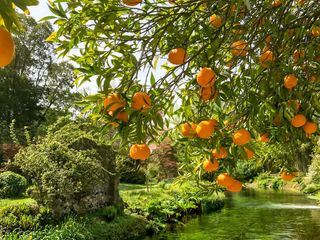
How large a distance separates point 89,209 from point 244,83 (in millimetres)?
10033

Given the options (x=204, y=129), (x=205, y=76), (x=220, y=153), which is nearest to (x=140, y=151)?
(x=204, y=129)

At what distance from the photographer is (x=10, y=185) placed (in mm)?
15312

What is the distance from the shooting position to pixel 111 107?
216 centimetres

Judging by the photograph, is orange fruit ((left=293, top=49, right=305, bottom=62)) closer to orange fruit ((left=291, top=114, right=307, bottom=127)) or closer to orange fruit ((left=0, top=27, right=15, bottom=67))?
orange fruit ((left=291, top=114, right=307, bottom=127))

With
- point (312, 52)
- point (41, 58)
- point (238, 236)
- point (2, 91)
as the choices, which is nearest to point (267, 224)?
point (238, 236)

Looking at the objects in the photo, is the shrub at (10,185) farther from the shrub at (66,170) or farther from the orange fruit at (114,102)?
the orange fruit at (114,102)

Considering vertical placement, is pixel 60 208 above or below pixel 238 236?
above

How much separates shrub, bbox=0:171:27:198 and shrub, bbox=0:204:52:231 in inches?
179

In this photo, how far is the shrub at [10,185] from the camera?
1510 centimetres

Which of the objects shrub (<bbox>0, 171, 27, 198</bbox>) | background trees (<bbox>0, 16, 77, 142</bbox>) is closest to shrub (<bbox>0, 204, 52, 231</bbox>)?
shrub (<bbox>0, 171, 27, 198</bbox>)

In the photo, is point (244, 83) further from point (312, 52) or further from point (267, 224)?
point (267, 224)

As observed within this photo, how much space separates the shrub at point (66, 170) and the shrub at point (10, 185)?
3997mm

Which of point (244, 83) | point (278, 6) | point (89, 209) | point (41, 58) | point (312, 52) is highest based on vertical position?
point (41, 58)

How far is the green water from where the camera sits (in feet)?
41.3
